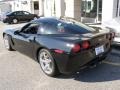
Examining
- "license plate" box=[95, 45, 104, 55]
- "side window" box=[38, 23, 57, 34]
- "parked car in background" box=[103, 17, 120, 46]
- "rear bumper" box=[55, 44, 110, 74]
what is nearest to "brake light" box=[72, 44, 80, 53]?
"rear bumper" box=[55, 44, 110, 74]

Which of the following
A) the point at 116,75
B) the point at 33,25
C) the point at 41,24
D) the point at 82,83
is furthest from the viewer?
the point at 33,25

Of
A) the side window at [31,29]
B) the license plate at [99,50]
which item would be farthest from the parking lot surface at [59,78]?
the side window at [31,29]

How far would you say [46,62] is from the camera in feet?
15.8

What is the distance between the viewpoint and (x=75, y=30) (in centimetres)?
482

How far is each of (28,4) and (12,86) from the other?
92.9 ft

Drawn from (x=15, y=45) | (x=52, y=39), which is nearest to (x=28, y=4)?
(x=15, y=45)

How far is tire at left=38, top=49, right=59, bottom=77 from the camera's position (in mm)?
4557

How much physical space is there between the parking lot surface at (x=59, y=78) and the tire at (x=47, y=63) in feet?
0.42

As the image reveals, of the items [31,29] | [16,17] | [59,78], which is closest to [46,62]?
[59,78]

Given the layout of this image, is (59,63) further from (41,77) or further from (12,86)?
(12,86)

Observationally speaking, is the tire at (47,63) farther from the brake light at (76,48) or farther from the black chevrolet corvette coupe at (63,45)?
the brake light at (76,48)

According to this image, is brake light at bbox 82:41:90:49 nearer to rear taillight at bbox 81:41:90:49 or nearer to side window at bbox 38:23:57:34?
rear taillight at bbox 81:41:90:49

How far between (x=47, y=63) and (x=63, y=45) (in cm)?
80

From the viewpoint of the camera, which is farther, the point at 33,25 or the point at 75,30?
the point at 33,25
